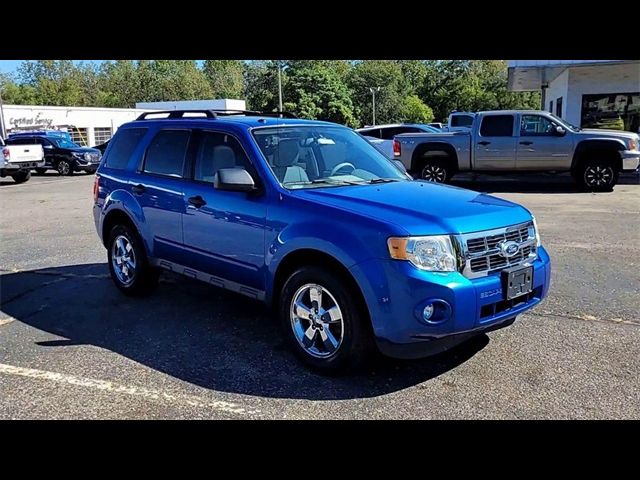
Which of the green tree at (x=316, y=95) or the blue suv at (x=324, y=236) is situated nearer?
the blue suv at (x=324, y=236)

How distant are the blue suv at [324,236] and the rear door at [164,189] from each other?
0.02 metres

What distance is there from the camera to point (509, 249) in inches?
155

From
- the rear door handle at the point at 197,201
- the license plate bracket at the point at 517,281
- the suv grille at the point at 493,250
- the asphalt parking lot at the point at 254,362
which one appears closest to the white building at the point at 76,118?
the asphalt parking lot at the point at 254,362

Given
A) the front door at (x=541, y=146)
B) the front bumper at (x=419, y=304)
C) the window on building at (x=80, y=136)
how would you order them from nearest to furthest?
the front bumper at (x=419, y=304) < the front door at (x=541, y=146) < the window on building at (x=80, y=136)

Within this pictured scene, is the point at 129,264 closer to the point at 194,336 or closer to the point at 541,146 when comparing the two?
the point at 194,336

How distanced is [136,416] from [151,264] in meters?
2.42

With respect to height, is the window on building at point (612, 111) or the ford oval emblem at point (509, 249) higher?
the window on building at point (612, 111)

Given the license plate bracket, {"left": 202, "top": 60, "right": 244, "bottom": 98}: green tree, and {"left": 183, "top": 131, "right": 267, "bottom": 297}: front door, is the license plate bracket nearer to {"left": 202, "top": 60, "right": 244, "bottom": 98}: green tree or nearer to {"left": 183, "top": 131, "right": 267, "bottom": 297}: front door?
{"left": 183, "top": 131, "right": 267, "bottom": 297}: front door

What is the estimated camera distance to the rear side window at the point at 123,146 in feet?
19.8

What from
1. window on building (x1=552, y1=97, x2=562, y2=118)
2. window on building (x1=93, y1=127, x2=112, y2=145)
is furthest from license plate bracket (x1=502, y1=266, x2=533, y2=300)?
window on building (x1=93, y1=127, x2=112, y2=145)

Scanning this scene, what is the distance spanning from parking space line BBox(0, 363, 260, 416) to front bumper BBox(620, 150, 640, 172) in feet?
42.8

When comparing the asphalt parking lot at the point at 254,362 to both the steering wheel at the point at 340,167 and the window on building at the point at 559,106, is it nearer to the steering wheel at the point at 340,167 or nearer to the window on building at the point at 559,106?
the steering wheel at the point at 340,167

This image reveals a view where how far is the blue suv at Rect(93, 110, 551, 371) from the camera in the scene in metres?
3.63

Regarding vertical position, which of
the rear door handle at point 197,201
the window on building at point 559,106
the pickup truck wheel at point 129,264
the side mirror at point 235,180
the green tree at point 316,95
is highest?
the green tree at point 316,95
